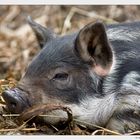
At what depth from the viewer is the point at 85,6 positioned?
9070 mm

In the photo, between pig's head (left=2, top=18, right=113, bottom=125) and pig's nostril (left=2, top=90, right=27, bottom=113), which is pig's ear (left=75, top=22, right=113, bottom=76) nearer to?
pig's head (left=2, top=18, right=113, bottom=125)

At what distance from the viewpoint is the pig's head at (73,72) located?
15.1 ft

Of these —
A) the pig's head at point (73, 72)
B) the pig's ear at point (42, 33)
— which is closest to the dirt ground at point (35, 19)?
the pig's ear at point (42, 33)

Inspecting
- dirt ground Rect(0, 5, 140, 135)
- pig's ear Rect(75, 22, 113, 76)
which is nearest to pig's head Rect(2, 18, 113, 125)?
pig's ear Rect(75, 22, 113, 76)

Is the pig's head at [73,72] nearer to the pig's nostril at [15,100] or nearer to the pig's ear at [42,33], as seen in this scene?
the pig's nostril at [15,100]

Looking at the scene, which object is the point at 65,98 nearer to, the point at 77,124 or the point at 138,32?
the point at 77,124

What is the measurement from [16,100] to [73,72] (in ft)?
1.72

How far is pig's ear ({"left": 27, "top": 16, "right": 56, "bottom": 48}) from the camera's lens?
5234mm

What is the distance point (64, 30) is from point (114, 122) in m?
3.40

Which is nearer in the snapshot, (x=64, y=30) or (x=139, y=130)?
(x=139, y=130)

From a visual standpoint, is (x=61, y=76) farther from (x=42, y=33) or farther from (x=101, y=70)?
(x=42, y=33)

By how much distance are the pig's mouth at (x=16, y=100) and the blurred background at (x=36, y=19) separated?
311cm

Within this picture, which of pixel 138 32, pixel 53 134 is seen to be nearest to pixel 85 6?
pixel 138 32

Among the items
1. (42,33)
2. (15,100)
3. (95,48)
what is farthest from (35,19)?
(15,100)
